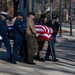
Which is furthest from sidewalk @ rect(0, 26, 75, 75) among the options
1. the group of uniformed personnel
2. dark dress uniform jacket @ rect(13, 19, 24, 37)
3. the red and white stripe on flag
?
dark dress uniform jacket @ rect(13, 19, 24, 37)

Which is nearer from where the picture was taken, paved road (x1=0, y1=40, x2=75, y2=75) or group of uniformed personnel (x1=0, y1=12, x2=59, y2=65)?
paved road (x1=0, y1=40, x2=75, y2=75)

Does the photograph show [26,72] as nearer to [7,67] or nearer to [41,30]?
[7,67]

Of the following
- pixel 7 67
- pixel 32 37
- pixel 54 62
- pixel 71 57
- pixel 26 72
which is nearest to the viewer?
pixel 26 72

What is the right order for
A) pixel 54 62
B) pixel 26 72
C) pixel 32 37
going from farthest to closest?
pixel 54 62, pixel 32 37, pixel 26 72

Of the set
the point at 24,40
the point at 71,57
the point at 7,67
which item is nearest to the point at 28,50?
the point at 24,40

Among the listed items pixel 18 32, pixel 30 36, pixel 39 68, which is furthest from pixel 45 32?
pixel 39 68

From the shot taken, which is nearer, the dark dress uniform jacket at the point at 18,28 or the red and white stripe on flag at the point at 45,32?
the dark dress uniform jacket at the point at 18,28

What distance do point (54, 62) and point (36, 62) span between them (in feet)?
2.34

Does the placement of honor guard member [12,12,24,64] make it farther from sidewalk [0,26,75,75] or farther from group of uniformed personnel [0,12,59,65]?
sidewalk [0,26,75,75]

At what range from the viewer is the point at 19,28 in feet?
42.6

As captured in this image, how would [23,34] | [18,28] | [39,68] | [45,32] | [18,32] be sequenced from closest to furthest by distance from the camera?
[39,68], [18,28], [18,32], [23,34], [45,32]

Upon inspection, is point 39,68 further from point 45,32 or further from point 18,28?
point 45,32

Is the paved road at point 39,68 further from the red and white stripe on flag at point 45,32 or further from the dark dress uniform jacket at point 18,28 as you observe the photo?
the dark dress uniform jacket at point 18,28

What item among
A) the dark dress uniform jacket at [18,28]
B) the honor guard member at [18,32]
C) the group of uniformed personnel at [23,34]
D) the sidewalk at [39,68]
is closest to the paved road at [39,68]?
the sidewalk at [39,68]
